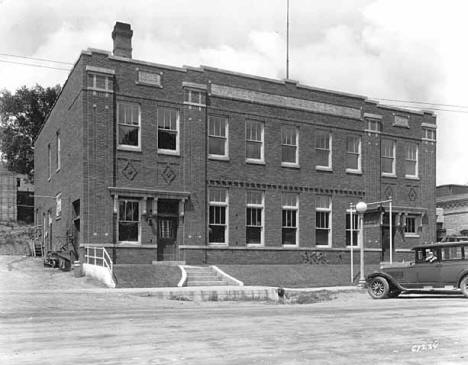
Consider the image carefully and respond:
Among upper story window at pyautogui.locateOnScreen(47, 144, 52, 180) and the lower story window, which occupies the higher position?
upper story window at pyautogui.locateOnScreen(47, 144, 52, 180)

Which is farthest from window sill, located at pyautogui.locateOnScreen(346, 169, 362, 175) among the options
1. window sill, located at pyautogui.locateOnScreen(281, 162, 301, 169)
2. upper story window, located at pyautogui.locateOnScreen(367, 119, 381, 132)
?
window sill, located at pyautogui.locateOnScreen(281, 162, 301, 169)

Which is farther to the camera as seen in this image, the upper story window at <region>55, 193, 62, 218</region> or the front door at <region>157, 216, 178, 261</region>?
the upper story window at <region>55, 193, 62, 218</region>

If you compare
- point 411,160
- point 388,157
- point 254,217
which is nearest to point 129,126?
point 254,217

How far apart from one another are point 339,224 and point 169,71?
12.1 meters

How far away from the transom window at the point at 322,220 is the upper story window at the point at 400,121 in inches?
261

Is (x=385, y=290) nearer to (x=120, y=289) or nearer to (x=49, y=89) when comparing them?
(x=120, y=289)

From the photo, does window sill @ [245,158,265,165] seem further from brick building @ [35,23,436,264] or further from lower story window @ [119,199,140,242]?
lower story window @ [119,199,140,242]

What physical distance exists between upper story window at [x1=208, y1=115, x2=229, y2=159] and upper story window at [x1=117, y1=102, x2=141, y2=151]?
356 centimetres

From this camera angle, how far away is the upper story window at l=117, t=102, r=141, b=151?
88.6ft

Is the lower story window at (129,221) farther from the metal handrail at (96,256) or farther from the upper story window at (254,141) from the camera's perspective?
the upper story window at (254,141)

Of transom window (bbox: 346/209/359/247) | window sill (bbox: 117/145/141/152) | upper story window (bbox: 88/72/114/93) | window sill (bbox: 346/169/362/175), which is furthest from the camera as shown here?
window sill (bbox: 346/169/362/175)

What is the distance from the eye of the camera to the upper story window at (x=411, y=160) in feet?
119

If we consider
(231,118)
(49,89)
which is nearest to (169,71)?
→ (231,118)

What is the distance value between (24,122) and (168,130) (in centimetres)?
3606
